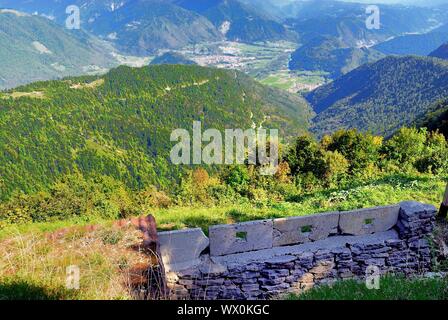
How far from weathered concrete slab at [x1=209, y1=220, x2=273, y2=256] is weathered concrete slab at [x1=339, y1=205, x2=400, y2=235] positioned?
1508 mm

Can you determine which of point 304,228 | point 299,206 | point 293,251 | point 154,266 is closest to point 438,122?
point 299,206

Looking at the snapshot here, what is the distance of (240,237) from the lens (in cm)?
737

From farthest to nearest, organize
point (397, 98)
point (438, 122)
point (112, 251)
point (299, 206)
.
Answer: point (397, 98)
point (438, 122)
point (299, 206)
point (112, 251)

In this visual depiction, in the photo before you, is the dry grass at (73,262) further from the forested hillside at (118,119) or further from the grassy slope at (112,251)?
the forested hillside at (118,119)

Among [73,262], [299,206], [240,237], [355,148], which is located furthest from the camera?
[355,148]

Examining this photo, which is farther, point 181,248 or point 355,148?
point 355,148

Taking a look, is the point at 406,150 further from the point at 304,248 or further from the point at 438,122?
the point at 438,122

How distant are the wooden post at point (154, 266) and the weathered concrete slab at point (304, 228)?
2.12 m

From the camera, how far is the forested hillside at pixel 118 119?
98250 mm

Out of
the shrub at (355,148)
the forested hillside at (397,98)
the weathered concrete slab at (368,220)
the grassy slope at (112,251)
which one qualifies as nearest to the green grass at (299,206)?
the grassy slope at (112,251)

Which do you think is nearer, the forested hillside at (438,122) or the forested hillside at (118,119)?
the forested hillside at (438,122)

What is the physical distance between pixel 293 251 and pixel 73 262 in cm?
366

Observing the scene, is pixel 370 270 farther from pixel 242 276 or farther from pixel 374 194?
pixel 374 194

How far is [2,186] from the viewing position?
81.6m
